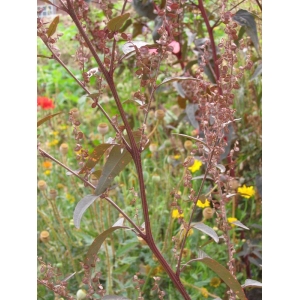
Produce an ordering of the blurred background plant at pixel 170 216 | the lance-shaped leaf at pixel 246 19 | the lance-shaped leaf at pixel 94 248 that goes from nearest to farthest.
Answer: the lance-shaped leaf at pixel 94 248, the lance-shaped leaf at pixel 246 19, the blurred background plant at pixel 170 216

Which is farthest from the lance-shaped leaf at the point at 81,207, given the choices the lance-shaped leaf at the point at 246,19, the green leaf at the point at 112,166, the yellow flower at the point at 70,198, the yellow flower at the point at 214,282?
the yellow flower at the point at 70,198

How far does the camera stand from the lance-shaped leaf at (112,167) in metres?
0.62

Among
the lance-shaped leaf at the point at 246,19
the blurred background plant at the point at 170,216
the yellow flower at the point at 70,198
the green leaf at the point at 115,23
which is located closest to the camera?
the green leaf at the point at 115,23

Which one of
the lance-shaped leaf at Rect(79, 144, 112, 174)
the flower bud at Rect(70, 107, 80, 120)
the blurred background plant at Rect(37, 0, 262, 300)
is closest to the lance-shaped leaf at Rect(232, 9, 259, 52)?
the blurred background plant at Rect(37, 0, 262, 300)

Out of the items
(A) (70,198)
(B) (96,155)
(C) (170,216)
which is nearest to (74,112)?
(C) (170,216)

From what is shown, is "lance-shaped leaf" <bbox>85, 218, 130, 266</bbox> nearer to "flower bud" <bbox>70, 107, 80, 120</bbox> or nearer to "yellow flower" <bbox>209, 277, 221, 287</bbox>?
"flower bud" <bbox>70, 107, 80, 120</bbox>

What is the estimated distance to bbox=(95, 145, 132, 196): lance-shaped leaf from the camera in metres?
0.62

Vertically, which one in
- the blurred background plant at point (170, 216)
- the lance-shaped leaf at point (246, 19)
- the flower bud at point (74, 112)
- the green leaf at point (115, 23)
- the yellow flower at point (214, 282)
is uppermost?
the lance-shaped leaf at point (246, 19)

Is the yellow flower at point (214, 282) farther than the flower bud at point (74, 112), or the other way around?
the yellow flower at point (214, 282)

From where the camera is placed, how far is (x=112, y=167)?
625 millimetres

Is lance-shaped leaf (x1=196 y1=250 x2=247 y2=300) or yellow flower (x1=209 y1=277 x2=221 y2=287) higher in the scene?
lance-shaped leaf (x1=196 y1=250 x2=247 y2=300)

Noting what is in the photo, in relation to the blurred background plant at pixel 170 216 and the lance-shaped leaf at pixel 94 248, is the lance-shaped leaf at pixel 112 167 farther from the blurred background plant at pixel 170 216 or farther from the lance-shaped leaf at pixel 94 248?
the blurred background plant at pixel 170 216

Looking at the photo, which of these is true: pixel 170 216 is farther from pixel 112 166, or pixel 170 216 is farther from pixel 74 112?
pixel 112 166
